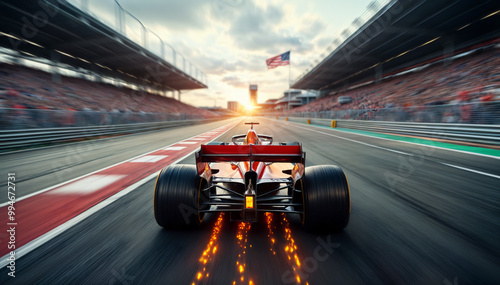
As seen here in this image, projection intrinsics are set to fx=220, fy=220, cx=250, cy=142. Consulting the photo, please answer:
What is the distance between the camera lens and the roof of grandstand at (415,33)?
1545 centimetres

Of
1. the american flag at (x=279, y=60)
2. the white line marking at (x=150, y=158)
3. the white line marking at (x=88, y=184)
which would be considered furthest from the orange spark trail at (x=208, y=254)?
the american flag at (x=279, y=60)

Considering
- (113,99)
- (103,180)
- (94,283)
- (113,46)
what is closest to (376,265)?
(94,283)

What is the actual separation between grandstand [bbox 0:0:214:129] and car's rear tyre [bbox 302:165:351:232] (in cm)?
999

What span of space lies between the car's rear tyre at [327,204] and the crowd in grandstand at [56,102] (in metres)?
9.92

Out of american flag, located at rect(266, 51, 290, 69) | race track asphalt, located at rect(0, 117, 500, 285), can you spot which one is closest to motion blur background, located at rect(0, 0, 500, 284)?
race track asphalt, located at rect(0, 117, 500, 285)

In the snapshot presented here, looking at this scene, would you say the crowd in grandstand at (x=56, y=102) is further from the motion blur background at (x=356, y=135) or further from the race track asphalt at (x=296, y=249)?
the race track asphalt at (x=296, y=249)

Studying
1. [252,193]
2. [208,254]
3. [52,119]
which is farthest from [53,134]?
[252,193]

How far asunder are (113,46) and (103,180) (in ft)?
70.3

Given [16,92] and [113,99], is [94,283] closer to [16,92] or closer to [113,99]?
[16,92]

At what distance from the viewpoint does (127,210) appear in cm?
288

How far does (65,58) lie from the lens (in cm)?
2200

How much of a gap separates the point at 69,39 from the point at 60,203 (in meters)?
21.8

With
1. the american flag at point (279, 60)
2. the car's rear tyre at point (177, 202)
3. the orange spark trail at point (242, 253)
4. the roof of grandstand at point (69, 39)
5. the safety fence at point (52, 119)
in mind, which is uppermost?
the american flag at point (279, 60)

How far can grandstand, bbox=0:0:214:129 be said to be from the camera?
14.0 m
